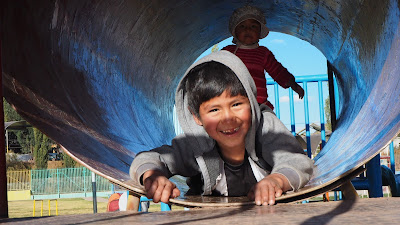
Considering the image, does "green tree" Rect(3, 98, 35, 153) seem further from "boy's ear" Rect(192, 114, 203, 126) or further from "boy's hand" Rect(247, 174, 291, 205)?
"boy's hand" Rect(247, 174, 291, 205)

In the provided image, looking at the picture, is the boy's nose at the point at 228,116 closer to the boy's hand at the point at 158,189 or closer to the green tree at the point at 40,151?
the boy's hand at the point at 158,189

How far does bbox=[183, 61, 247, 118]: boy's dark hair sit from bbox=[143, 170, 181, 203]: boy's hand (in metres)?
0.42

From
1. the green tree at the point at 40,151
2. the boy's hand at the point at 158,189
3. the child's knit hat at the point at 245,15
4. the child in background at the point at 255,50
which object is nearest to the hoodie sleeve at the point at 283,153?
the boy's hand at the point at 158,189

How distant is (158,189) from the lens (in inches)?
56.3

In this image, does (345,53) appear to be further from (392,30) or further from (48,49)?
(48,49)

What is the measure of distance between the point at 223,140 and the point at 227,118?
11 cm

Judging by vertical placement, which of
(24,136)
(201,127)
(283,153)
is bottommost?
(283,153)

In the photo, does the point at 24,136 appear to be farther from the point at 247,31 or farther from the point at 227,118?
the point at 227,118

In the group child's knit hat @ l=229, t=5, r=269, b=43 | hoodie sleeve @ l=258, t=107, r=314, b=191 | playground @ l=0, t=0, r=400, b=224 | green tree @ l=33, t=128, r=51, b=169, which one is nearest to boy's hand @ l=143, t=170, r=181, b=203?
playground @ l=0, t=0, r=400, b=224

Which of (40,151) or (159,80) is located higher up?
(40,151)

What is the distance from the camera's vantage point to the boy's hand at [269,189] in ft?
4.25

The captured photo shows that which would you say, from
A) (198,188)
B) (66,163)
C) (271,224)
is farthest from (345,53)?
(66,163)

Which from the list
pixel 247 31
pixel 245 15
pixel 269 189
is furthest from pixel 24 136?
pixel 269 189

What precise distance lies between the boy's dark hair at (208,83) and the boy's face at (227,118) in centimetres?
2
